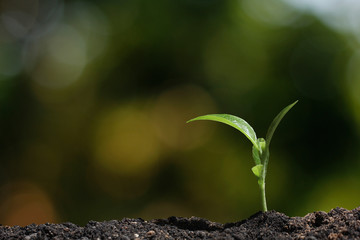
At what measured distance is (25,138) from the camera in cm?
347

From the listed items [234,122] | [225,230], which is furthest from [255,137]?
[225,230]

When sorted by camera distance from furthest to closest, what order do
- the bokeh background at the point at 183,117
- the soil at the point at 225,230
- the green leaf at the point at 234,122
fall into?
the bokeh background at the point at 183,117, the green leaf at the point at 234,122, the soil at the point at 225,230

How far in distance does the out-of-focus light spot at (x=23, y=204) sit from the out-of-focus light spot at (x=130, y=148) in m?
0.55

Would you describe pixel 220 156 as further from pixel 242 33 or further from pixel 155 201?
pixel 242 33

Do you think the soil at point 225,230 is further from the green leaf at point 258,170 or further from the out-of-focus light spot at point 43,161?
the out-of-focus light spot at point 43,161

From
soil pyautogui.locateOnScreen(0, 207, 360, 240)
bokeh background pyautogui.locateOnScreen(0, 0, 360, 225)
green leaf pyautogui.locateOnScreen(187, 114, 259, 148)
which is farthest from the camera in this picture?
bokeh background pyautogui.locateOnScreen(0, 0, 360, 225)

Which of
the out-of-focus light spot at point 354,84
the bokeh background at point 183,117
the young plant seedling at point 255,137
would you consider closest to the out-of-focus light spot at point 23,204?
the bokeh background at point 183,117

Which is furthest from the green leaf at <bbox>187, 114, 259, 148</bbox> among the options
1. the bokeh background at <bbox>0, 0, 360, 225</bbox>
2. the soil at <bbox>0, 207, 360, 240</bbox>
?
the bokeh background at <bbox>0, 0, 360, 225</bbox>

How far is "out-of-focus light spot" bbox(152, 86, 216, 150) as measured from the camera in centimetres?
322

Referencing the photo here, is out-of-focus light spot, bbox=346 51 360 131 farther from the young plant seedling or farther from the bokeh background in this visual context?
the young plant seedling

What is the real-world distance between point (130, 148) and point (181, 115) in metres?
0.48

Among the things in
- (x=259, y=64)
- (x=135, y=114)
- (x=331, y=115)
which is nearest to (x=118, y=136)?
(x=135, y=114)

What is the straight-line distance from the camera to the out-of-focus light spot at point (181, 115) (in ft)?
10.6

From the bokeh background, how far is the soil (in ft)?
5.85
